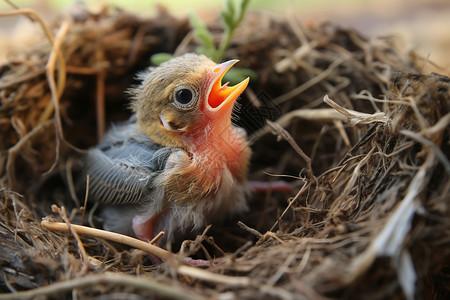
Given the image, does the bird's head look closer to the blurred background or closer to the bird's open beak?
the bird's open beak

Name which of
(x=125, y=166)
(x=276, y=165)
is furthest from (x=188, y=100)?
(x=276, y=165)

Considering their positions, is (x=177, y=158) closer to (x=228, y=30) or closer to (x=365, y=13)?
(x=228, y=30)

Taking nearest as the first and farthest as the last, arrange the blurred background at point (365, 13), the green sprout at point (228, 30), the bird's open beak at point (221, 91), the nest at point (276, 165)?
1. the nest at point (276, 165)
2. the bird's open beak at point (221, 91)
3. the green sprout at point (228, 30)
4. the blurred background at point (365, 13)

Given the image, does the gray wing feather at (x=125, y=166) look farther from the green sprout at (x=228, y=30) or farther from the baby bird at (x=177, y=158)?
the green sprout at (x=228, y=30)

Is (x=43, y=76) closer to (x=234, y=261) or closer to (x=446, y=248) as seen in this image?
(x=234, y=261)

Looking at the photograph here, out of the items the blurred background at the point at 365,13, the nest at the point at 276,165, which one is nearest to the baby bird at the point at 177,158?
the nest at the point at 276,165

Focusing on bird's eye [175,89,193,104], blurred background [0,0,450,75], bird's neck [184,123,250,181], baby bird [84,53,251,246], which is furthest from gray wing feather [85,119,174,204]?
blurred background [0,0,450,75]

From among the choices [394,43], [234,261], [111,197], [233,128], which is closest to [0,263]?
[111,197]
